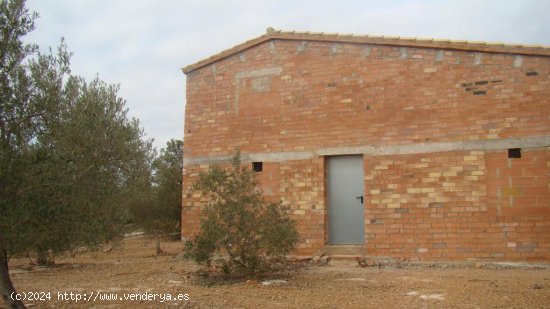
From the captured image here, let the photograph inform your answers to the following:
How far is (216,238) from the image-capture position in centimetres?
916

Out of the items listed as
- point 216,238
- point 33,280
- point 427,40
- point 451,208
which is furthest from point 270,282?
point 427,40

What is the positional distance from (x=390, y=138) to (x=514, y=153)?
2781 mm

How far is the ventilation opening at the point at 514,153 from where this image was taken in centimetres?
1059

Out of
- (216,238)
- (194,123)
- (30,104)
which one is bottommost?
(216,238)

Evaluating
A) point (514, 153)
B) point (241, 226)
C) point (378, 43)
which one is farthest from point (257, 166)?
point (514, 153)

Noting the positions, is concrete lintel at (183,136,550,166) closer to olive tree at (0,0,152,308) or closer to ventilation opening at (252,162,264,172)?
ventilation opening at (252,162,264,172)

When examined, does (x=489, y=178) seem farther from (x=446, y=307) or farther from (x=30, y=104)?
(x=30, y=104)

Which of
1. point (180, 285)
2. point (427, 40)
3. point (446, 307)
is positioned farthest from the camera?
point (427, 40)

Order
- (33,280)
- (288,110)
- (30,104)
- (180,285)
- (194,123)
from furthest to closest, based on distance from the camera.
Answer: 1. (194,123)
2. (288,110)
3. (33,280)
4. (180,285)
5. (30,104)

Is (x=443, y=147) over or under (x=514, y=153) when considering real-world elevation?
over

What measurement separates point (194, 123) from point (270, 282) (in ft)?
19.9

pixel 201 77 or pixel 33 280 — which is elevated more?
pixel 201 77

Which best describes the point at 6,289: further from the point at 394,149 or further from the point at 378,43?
the point at 378,43

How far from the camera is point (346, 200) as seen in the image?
1198 cm
